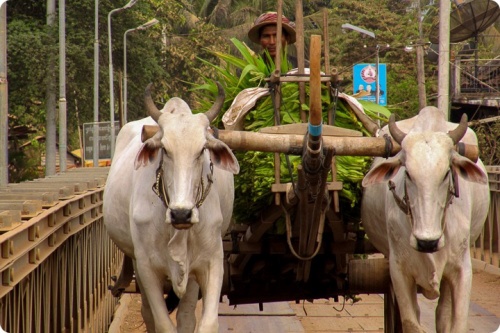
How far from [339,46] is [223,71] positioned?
31989 millimetres

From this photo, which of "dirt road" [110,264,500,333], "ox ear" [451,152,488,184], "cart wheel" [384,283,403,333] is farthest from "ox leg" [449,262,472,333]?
"dirt road" [110,264,500,333]

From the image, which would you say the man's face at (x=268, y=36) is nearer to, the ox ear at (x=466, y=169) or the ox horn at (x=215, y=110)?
the ox horn at (x=215, y=110)

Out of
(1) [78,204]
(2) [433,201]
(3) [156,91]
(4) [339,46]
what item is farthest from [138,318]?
(4) [339,46]

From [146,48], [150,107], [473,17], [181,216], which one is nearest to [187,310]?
[181,216]

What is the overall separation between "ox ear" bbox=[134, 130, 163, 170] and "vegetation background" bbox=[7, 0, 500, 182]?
17587mm

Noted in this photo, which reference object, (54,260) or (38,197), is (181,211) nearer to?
→ (54,260)

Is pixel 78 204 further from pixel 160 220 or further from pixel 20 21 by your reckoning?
pixel 20 21

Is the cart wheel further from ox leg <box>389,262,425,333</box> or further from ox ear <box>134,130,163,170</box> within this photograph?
ox ear <box>134,130,163,170</box>

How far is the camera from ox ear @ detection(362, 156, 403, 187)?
562 centimetres

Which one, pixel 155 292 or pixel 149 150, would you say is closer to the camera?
pixel 149 150

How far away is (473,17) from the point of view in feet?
55.1

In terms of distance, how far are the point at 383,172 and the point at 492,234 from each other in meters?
8.33

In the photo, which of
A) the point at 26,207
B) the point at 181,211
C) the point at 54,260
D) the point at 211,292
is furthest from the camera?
the point at 54,260

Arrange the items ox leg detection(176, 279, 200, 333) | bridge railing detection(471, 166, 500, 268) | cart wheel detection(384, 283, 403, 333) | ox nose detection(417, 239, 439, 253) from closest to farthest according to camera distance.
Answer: ox nose detection(417, 239, 439, 253)
ox leg detection(176, 279, 200, 333)
cart wheel detection(384, 283, 403, 333)
bridge railing detection(471, 166, 500, 268)
